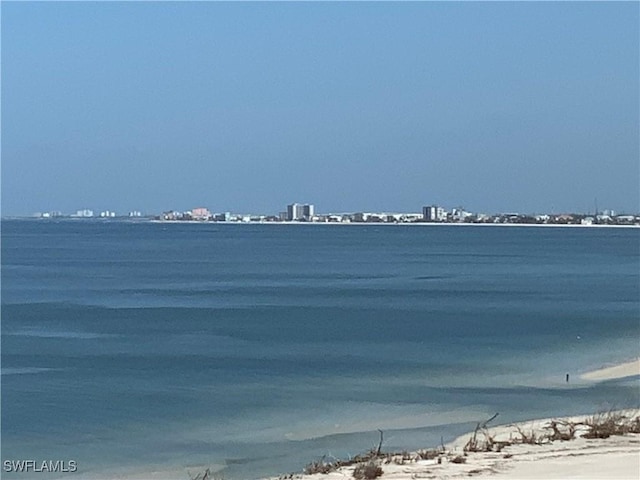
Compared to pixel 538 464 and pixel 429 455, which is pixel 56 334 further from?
pixel 538 464

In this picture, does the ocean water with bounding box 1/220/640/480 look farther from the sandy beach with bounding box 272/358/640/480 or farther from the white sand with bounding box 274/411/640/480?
the white sand with bounding box 274/411/640/480

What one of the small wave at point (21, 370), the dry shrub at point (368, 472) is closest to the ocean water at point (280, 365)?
the small wave at point (21, 370)

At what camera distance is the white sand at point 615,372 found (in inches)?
870

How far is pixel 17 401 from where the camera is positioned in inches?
786

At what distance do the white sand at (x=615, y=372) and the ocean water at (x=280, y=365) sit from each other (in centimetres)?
71

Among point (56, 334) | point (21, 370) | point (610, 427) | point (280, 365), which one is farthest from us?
point (56, 334)

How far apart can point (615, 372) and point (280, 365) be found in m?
7.94

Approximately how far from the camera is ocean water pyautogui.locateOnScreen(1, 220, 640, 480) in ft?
53.2

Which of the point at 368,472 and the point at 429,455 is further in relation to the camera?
the point at 429,455

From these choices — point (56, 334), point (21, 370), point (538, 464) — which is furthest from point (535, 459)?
point (56, 334)

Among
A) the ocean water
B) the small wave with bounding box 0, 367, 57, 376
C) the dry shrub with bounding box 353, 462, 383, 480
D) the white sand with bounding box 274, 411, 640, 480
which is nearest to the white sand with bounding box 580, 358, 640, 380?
the ocean water

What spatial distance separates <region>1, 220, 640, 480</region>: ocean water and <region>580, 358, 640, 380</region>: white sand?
710 mm

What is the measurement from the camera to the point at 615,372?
22.8 m

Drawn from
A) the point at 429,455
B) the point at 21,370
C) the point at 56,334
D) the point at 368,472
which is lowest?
the point at 21,370
